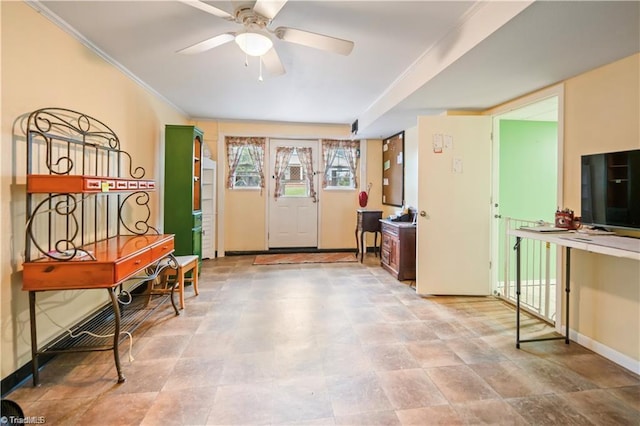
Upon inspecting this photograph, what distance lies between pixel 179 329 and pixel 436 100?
341cm

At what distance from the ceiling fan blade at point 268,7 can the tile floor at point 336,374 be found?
226 centimetres

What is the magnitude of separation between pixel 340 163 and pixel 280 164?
1162mm

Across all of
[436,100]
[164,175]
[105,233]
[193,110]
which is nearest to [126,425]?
[105,233]

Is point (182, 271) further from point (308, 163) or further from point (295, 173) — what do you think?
point (308, 163)

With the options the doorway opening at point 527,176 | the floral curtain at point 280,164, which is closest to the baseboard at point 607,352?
the doorway opening at point 527,176

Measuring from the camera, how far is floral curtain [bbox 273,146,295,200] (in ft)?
19.0

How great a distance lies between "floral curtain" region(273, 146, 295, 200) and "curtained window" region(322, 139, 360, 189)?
2.26 ft

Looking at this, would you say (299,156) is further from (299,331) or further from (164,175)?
(299,331)

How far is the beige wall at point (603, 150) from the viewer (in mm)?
2141

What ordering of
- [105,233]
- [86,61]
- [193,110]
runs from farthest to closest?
[193,110] → [105,233] → [86,61]

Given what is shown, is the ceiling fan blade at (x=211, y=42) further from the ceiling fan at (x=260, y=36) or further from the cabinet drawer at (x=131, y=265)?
the cabinet drawer at (x=131, y=265)

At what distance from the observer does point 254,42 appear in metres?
2.05

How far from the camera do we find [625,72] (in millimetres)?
2176

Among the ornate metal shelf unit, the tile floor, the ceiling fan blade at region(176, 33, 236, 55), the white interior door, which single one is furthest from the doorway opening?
the ornate metal shelf unit
